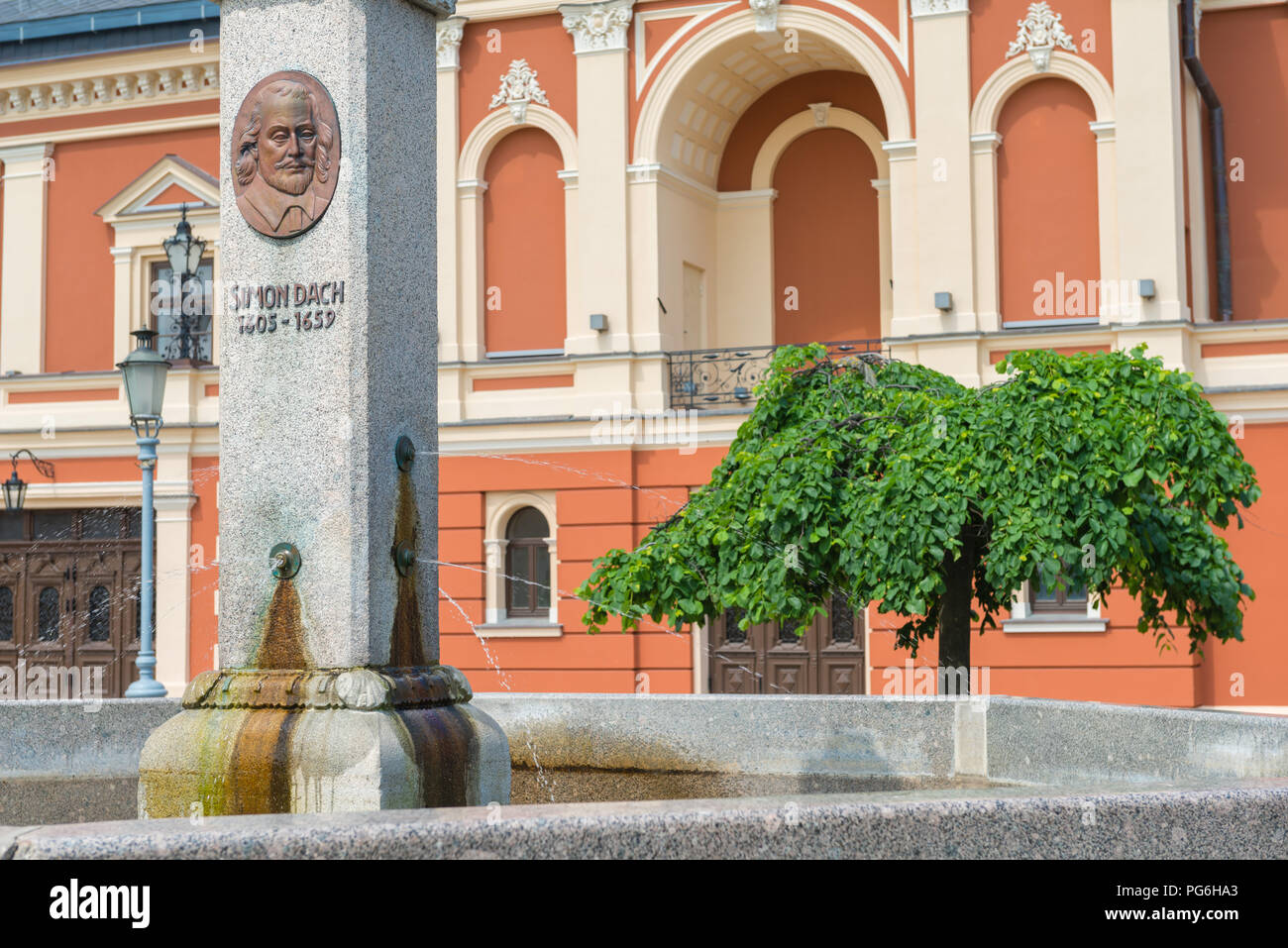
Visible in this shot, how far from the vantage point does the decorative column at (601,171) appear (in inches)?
805

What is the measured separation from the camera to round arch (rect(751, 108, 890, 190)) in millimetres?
22000

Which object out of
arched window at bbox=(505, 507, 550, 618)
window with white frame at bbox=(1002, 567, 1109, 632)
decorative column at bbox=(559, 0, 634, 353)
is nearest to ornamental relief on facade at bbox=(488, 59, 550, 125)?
decorative column at bbox=(559, 0, 634, 353)

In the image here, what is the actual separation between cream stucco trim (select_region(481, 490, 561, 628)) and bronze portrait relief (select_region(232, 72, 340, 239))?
13.9 meters

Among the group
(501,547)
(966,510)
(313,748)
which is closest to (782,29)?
(501,547)

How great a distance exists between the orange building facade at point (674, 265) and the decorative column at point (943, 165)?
0.13ft

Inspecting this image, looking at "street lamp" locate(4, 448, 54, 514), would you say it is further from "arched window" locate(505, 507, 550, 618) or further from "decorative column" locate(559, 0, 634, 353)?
"decorative column" locate(559, 0, 634, 353)

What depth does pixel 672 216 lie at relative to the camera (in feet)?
69.2

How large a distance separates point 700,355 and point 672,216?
71.7 inches

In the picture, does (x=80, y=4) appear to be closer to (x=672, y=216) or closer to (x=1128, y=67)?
(x=672, y=216)

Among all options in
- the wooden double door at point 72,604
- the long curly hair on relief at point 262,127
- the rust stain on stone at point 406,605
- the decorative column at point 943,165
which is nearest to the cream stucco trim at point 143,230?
the wooden double door at point 72,604

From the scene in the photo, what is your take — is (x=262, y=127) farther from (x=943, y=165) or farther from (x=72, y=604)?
(x=72, y=604)

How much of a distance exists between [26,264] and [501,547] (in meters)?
8.68

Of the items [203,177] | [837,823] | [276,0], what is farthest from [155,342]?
[837,823]

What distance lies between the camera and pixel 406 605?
6473 millimetres
